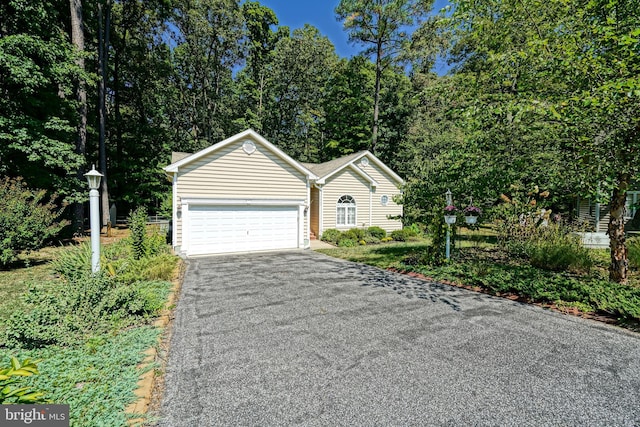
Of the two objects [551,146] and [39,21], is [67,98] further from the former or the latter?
[551,146]

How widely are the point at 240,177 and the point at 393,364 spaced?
9900 millimetres

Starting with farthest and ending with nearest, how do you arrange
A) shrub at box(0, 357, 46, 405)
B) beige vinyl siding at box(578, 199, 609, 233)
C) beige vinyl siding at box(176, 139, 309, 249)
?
beige vinyl siding at box(578, 199, 609, 233) → beige vinyl siding at box(176, 139, 309, 249) → shrub at box(0, 357, 46, 405)

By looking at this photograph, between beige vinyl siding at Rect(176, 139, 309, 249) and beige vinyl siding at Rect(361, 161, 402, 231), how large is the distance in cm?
571

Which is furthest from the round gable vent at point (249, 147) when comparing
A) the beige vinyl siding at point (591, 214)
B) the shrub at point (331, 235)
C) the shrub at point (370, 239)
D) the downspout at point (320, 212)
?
the beige vinyl siding at point (591, 214)

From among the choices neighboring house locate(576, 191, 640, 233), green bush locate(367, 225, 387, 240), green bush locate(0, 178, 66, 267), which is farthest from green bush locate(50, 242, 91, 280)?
neighboring house locate(576, 191, 640, 233)

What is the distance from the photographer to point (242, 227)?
1205cm

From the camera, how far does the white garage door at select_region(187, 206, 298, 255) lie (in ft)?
37.0

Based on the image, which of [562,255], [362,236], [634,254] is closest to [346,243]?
[362,236]

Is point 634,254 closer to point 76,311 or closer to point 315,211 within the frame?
point 315,211

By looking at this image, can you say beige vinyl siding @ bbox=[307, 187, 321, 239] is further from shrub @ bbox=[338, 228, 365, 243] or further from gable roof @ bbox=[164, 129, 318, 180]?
gable roof @ bbox=[164, 129, 318, 180]

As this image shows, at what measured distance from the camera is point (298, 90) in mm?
29047

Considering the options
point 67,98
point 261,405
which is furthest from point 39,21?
point 261,405

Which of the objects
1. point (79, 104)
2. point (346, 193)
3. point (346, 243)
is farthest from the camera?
point (346, 193)

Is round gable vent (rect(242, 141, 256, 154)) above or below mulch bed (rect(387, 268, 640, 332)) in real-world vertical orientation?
above
